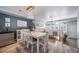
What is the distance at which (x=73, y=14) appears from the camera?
83.8 inches

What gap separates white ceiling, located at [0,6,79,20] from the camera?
2125 mm

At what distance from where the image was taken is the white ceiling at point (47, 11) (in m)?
2.12

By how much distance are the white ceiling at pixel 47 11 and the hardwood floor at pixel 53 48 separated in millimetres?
585

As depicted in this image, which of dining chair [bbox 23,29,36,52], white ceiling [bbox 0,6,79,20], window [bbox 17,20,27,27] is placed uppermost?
white ceiling [bbox 0,6,79,20]

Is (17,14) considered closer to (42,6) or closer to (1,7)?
(1,7)

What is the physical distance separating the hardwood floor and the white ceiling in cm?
59

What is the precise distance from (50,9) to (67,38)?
2.46ft

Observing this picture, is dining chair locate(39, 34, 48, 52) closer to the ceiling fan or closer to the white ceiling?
the white ceiling

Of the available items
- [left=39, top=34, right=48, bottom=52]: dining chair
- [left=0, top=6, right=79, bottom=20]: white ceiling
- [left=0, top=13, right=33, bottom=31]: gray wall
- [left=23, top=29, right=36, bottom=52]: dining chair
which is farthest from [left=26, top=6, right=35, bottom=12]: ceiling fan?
[left=39, top=34, right=48, bottom=52]: dining chair

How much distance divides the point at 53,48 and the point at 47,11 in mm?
844

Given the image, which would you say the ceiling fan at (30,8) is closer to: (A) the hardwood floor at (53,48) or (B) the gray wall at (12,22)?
(B) the gray wall at (12,22)

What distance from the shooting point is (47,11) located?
2.19m

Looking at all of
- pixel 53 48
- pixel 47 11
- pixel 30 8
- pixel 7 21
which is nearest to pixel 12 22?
pixel 7 21

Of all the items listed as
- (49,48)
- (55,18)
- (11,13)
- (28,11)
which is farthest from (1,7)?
(49,48)
